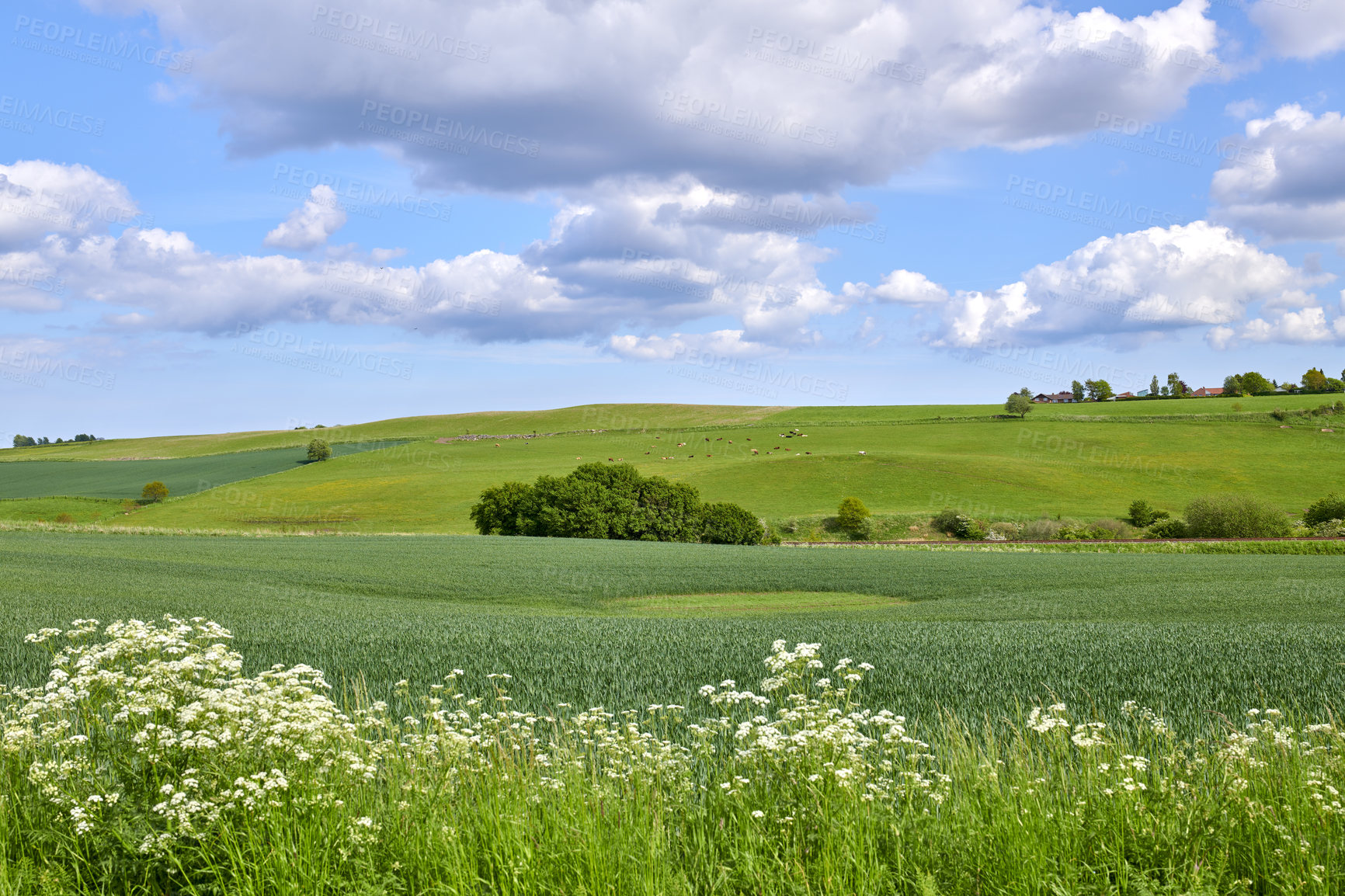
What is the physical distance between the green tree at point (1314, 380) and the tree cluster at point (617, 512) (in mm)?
122602

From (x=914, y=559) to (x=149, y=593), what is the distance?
31091 millimetres

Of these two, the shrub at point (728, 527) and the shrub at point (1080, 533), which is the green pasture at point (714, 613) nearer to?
the shrub at point (728, 527)

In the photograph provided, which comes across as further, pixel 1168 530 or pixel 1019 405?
pixel 1019 405

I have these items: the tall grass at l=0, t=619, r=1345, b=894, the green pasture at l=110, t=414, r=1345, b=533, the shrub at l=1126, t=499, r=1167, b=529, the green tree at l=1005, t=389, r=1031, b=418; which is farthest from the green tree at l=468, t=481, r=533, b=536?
the green tree at l=1005, t=389, r=1031, b=418

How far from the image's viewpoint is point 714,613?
82.8 ft

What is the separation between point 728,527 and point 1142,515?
1205 inches

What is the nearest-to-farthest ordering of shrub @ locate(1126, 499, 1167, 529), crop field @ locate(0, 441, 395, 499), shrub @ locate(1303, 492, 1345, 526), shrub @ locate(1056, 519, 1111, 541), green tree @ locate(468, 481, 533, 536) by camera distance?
shrub @ locate(1303, 492, 1345, 526), shrub @ locate(1056, 519, 1111, 541), green tree @ locate(468, 481, 533, 536), shrub @ locate(1126, 499, 1167, 529), crop field @ locate(0, 441, 395, 499)

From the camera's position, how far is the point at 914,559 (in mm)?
39281

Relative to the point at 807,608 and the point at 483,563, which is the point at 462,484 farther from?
the point at 807,608

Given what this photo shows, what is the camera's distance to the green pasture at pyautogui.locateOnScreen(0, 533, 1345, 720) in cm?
1083

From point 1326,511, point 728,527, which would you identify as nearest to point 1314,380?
point 1326,511

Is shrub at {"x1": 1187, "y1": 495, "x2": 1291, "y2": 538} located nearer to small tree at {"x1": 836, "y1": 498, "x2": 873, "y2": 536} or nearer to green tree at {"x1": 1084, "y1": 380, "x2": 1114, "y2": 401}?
small tree at {"x1": 836, "y1": 498, "x2": 873, "y2": 536}

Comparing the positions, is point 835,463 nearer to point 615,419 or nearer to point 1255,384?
point 615,419

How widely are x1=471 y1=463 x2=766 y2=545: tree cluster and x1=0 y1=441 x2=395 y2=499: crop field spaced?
42683 millimetres
